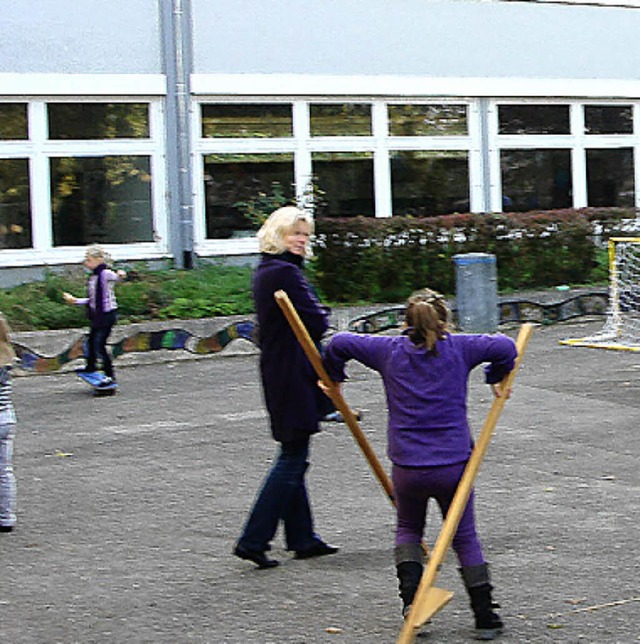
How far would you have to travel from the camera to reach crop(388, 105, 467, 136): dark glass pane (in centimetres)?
2184

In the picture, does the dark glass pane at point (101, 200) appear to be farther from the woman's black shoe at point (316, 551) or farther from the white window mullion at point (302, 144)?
the woman's black shoe at point (316, 551)

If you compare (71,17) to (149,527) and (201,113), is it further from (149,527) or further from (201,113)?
(149,527)

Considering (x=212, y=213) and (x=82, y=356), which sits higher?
(x=212, y=213)

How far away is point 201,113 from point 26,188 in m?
2.74

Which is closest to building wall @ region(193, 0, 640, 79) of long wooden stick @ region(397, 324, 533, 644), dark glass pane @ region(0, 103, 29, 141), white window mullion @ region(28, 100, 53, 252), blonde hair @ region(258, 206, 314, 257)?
white window mullion @ region(28, 100, 53, 252)

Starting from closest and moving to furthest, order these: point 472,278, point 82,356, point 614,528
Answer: point 614,528
point 82,356
point 472,278

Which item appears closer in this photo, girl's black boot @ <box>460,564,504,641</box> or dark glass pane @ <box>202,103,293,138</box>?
girl's black boot @ <box>460,564,504,641</box>

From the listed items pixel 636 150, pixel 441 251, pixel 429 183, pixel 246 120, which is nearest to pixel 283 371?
pixel 441 251

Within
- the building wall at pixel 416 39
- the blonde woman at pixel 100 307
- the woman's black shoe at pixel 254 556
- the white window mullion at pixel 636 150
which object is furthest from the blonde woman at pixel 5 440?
the white window mullion at pixel 636 150

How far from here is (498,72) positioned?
22531mm

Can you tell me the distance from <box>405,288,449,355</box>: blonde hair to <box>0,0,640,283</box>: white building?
43.2 ft

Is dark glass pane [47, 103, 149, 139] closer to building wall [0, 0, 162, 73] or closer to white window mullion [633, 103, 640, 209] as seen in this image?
building wall [0, 0, 162, 73]

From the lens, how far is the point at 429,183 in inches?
874

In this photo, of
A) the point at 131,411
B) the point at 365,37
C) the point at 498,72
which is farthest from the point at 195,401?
the point at 498,72
